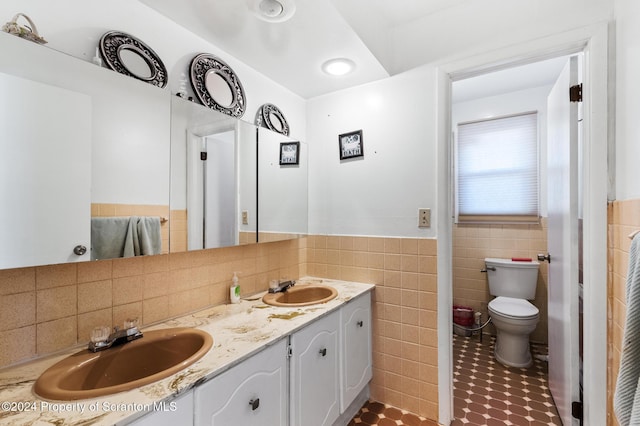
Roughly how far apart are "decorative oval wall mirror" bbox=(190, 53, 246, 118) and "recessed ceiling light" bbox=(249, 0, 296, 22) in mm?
367

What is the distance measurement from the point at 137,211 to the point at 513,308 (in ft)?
9.05

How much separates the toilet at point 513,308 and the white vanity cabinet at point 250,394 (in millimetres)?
1968

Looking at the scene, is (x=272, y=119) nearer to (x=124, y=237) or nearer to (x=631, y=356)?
(x=124, y=237)

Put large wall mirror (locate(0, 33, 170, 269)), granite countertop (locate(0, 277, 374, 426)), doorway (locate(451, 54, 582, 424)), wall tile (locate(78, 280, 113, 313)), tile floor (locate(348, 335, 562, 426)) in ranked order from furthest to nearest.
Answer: doorway (locate(451, 54, 582, 424)) < tile floor (locate(348, 335, 562, 426)) < wall tile (locate(78, 280, 113, 313)) < large wall mirror (locate(0, 33, 170, 269)) < granite countertop (locate(0, 277, 374, 426))

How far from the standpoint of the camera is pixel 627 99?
1175 mm

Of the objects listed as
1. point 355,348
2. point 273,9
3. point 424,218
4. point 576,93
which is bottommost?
point 355,348

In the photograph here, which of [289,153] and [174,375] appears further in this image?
[289,153]

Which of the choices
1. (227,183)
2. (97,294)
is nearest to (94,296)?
(97,294)

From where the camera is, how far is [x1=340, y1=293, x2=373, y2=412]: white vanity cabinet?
158 centimetres

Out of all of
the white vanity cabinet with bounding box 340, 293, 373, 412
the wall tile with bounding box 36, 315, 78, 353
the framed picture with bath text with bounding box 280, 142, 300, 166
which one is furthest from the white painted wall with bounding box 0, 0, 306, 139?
the white vanity cabinet with bounding box 340, 293, 373, 412

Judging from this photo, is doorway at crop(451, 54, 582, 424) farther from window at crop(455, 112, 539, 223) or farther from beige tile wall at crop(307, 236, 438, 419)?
beige tile wall at crop(307, 236, 438, 419)

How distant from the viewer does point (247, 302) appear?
5.22 ft

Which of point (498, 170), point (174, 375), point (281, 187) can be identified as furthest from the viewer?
point (498, 170)

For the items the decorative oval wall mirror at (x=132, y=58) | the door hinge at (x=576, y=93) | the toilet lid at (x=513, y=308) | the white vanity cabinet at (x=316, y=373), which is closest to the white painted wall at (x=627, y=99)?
the door hinge at (x=576, y=93)
